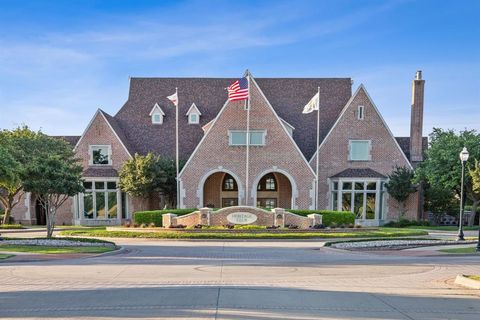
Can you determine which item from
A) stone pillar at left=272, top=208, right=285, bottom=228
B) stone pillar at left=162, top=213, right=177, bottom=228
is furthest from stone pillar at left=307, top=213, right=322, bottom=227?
stone pillar at left=162, top=213, right=177, bottom=228

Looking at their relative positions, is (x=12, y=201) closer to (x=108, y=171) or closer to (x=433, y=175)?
(x=108, y=171)

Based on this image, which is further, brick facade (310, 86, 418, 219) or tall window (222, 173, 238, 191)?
tall window (222, 173, 238, 191)

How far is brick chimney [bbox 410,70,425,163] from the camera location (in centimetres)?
3403

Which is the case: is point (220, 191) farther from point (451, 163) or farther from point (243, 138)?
point (451, 163)

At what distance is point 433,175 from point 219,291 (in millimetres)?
27117

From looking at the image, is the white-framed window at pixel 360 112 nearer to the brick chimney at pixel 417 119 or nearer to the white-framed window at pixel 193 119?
the brick chimney at pixel 417 119

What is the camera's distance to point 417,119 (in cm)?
3416

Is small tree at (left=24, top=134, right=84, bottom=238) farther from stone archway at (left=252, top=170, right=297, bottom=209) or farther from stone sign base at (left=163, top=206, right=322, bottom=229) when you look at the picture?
stone archway at (left=252, top=170, right=297, bottom=209)

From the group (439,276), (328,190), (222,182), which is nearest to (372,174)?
(328,190)

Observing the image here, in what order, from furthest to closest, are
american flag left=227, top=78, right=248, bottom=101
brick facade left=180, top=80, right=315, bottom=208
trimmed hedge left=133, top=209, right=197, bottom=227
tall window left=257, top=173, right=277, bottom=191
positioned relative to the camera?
1. tall window left=257, top=173, right=277, bottom=191
2. brick facade left=180, top=80, right=315, bottom=208
3. american flag left=227, top=78, right=248, bottom=101
4. trimmed hedge left=133, top=209, right=197, bottom=227

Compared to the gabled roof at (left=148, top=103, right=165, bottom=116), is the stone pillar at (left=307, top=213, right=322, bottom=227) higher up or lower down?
lower down

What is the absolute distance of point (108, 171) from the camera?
33.9 metres

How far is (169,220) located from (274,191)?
1285 centimetres

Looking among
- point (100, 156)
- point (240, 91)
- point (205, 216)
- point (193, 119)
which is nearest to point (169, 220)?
point (205, 216)
